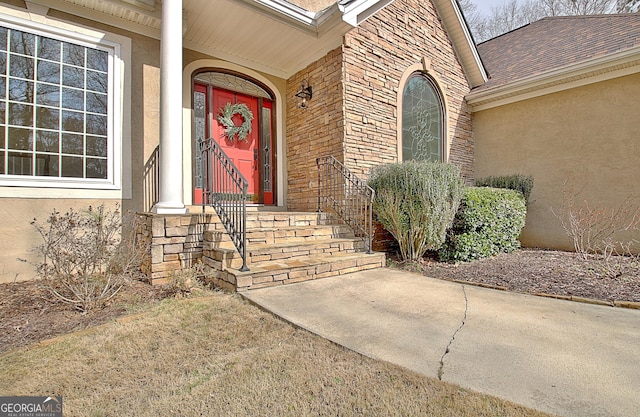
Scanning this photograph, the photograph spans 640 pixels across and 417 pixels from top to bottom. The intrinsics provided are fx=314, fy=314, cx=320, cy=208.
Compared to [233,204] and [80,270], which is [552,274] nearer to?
[233,204]

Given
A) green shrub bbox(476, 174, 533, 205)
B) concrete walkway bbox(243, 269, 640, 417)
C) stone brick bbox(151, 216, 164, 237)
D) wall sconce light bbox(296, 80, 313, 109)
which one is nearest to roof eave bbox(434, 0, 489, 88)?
green shrub bbox(476, 174, 533, 205)

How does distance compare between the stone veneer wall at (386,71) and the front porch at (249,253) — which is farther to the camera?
the stone veneer wall at (386,71)

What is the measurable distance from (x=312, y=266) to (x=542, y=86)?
6.88m

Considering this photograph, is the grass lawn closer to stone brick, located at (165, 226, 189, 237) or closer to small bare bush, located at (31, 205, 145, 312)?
small bare bush, located at (31, 205, 145, 312)

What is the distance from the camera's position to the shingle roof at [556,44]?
661cm

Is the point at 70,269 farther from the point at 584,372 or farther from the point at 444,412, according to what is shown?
the point at 584,372

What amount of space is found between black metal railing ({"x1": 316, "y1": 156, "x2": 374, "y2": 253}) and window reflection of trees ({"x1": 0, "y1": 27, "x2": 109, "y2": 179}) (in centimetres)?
356

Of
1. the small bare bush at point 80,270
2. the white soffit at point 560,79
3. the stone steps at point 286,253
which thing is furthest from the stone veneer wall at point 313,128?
the white soffit at point 560,79

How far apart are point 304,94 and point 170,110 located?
281 cm

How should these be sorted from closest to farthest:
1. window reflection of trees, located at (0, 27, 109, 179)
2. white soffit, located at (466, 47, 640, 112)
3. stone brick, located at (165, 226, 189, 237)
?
1. stone brick, located at (165, 226, 189, 237)
2. window reflection of trees, located at (0, 27, 109, 179)
3. white soffit, located at (466, 47, 640, 112)

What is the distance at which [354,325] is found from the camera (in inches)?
102

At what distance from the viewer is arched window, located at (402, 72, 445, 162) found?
7.05 metres

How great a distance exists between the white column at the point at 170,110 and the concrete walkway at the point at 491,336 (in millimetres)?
2023

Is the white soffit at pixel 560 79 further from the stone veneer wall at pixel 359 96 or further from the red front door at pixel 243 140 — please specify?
the red front door at pixel 243 140
